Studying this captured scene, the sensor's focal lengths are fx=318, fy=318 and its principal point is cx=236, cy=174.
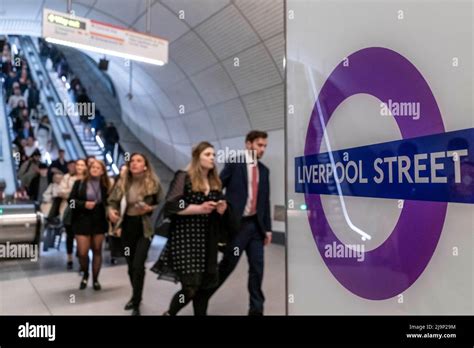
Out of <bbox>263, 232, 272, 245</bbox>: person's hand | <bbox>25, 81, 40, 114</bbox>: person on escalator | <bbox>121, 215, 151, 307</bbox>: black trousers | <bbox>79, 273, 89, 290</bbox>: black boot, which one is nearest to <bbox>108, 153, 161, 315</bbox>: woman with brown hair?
<bbox>121, 215, 151, 307</bbox>: black trousers

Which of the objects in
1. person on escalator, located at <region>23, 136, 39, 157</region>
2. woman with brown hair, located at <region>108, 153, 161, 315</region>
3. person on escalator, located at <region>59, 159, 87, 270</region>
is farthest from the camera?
person on escalator, located at <region>23, 136, 39, 157</region>

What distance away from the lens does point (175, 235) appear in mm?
1433

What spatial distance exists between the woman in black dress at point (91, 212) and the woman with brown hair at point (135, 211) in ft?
0.23

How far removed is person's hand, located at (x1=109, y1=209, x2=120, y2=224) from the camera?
1.68 m

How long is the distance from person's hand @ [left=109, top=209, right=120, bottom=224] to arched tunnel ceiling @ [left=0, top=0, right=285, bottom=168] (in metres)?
0.52

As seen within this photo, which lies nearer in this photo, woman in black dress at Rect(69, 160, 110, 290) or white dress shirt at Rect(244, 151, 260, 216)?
white dress shirt at Rect(244, 151, 260, 216)

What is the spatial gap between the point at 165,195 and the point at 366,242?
82 cm

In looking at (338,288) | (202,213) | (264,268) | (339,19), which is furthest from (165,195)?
(339,19)

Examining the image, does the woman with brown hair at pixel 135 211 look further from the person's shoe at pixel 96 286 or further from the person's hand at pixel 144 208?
the person's shoe at pixel 96 286

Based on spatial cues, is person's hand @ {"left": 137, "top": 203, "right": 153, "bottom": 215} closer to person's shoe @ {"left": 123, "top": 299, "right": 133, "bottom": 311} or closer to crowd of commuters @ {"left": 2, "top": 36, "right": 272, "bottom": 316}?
crowd of commuters @ {"left": 2, "top": 36, "right": 272, "bottom": 316}

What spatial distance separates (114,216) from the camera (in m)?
1.69

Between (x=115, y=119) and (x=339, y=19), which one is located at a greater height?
(x=339, y=19)

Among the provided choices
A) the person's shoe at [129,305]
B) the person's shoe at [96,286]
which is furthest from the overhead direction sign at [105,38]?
the person's shoe at [96,286]
